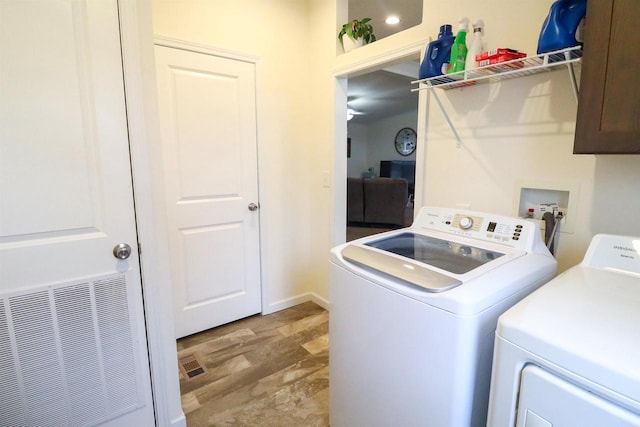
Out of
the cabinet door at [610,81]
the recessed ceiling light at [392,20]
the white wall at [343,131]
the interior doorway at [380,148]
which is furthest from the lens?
the interior doorway at [380,148]

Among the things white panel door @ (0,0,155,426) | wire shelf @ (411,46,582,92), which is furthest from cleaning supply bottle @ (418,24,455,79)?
white panel door @ (0,0,155,426)

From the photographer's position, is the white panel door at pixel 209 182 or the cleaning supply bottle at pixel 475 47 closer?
the cleaning supply bottle at pixel 475 47

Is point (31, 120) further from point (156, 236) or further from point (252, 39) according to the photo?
point (252, 39)

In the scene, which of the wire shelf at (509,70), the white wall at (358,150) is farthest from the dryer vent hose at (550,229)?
the white wall at (358,150)

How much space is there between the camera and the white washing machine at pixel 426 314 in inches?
34.3

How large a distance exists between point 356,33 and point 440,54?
89 centimetres

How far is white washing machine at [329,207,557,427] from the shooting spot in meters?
0.87

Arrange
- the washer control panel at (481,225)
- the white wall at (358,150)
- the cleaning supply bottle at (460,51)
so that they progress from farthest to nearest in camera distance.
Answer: the white wall at (358,150)
the cleaning supply bottle at (460,51)
the washer control panel at (481,225)

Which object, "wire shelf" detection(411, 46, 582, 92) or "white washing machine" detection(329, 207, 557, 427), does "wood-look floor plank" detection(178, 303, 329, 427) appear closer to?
"white washing machine" detection(329, 207, 557, 427)

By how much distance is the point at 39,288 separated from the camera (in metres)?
1.13

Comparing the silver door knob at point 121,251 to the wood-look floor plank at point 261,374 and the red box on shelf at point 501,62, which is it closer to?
the wood-look floor plank at point 261,374

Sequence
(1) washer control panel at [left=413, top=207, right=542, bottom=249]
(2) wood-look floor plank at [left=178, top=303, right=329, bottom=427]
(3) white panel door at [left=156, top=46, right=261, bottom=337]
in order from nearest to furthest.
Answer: (1) washer control panel at [left=413, top=207, right=542, bottom=249]
(2) wood-look floor plank at [left=178, top=303, right=329, bottom=427]
(3) white panel door at [left=156, top=46, right=261, bottom=337]

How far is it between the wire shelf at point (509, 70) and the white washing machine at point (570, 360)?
78 centimetres

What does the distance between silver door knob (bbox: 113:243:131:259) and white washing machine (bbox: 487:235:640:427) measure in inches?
50.8
